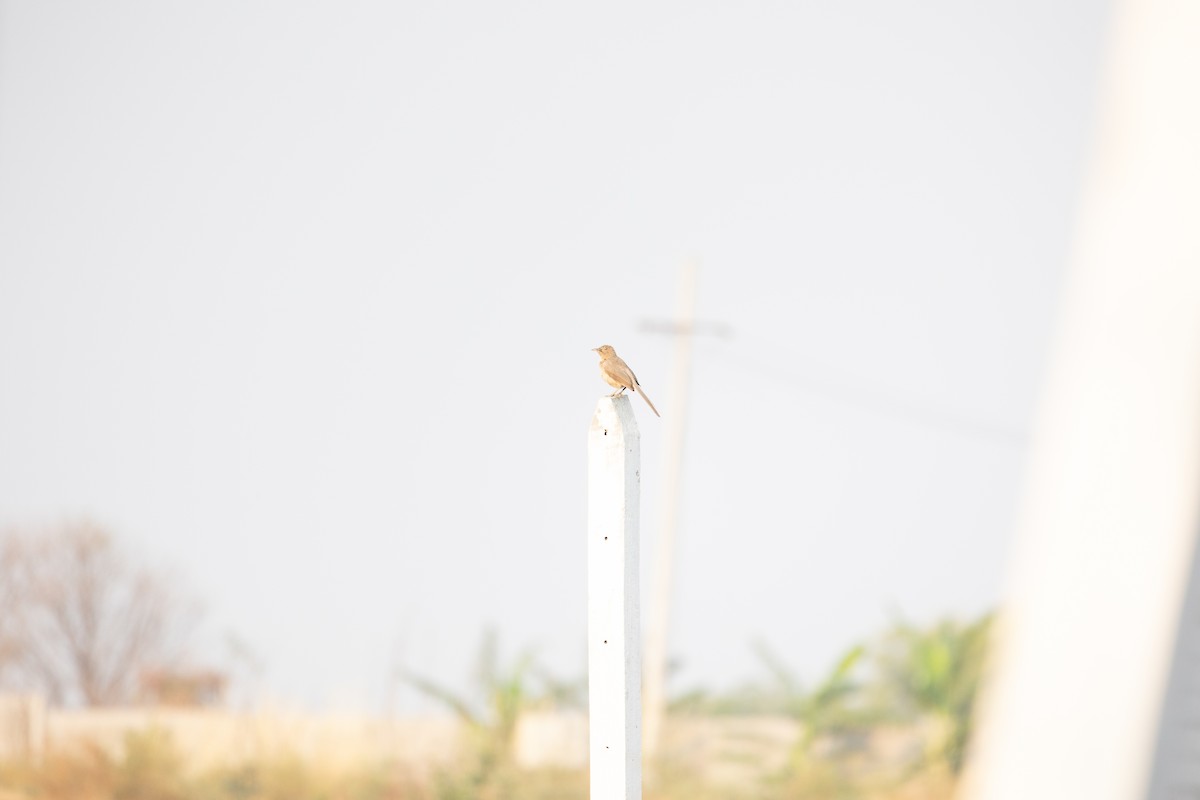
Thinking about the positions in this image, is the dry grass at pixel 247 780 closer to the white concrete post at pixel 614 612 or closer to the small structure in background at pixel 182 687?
the small structure in background at pixel 182 687

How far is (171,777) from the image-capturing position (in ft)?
40.1

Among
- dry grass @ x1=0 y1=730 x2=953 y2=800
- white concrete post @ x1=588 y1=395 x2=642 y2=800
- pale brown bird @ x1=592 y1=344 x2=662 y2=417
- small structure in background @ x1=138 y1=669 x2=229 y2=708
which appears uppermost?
pale brown bird @ x1=592 y1=344 x2=662 y2=417

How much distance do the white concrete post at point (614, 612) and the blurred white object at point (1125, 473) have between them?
4.73ft

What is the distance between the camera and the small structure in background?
13141 mm

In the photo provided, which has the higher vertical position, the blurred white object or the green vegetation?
the blurred white object

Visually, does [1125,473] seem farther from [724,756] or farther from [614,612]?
[724,756]

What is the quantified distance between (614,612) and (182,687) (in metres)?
11.5

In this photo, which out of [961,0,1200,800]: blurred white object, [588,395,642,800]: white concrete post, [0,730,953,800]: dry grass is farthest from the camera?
[0,730,953,800]: dry grass

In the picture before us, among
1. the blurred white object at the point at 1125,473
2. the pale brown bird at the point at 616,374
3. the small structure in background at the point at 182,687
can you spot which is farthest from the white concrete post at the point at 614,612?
the small structure in background at the point at 182,687

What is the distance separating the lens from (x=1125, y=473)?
4.82 ft

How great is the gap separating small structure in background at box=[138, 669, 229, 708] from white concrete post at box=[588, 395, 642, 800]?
1072 cm

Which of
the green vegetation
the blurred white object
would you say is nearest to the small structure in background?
the green vegetation

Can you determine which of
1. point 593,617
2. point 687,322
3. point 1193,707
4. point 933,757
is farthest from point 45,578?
point 1193,707

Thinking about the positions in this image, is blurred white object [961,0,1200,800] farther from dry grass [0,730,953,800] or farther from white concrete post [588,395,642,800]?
dry grass [0,730,953,800]
